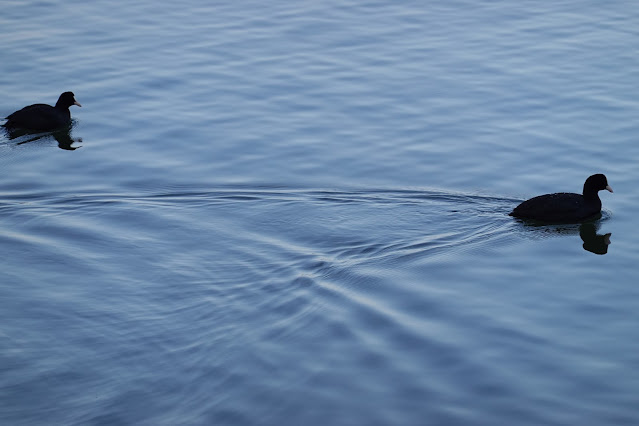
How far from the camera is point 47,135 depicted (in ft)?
61.7

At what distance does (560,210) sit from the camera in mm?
14539

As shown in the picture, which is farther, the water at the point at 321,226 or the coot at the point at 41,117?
the coot at the point at 41,117

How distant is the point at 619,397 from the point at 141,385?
16.2 ft

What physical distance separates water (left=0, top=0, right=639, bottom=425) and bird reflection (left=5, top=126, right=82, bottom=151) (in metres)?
0.10

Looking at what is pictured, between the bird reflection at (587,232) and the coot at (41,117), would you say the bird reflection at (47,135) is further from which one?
the bird reflection at (587,232)

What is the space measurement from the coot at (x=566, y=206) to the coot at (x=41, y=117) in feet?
28.6

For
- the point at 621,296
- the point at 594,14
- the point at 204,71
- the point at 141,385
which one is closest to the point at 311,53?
the point at 204,71

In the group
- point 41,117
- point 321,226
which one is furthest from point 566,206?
point 41,117

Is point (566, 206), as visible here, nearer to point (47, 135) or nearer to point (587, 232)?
point (587, 232)

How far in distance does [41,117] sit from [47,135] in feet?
1.34

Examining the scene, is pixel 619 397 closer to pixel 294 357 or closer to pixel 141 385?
pixel 294 357

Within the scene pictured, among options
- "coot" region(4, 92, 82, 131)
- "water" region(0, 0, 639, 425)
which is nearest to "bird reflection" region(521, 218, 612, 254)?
"water" region(0, 0, 639, 425)

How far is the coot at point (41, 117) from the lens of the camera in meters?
18.4

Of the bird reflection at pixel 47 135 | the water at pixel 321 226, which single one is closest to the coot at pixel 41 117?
the bird reflection at pixel 47 135
